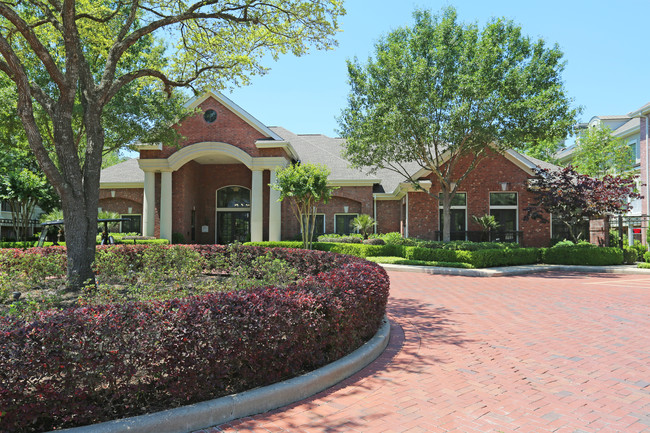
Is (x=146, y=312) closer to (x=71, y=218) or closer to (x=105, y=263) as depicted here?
(x=71, y=218)

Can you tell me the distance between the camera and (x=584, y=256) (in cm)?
1844

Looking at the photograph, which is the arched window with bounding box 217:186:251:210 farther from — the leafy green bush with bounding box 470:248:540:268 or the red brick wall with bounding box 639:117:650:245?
the red brick wall with bounding box 639:117:650:245

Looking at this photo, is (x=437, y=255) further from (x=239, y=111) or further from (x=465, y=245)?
(x=239, y=111)

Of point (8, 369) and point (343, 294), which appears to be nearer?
point (8, 369)

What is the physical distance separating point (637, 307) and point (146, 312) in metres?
9.95

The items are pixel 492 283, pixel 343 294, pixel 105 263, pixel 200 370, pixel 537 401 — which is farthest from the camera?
pixel 492 283

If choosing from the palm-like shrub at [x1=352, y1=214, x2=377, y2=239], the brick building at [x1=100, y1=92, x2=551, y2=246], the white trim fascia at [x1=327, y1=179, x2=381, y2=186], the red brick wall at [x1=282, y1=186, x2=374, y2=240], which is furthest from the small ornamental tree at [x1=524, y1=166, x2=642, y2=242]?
the red brick wall at [x1=282, y1=186, x2=374, y2=240]

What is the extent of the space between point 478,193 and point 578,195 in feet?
16.3

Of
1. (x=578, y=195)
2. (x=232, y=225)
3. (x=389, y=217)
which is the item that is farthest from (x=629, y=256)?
(x=232, y=225)

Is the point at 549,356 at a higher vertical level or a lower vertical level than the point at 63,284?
lower

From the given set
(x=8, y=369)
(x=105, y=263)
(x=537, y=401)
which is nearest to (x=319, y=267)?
(x=105, y=263)

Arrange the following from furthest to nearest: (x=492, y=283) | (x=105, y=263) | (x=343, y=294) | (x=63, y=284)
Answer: (x=492, y=283) < (x=105, y=263) < (x=63, y=284) < (x=343, y=294)

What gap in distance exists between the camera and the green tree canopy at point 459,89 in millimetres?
16828

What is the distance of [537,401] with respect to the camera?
4.07 m
